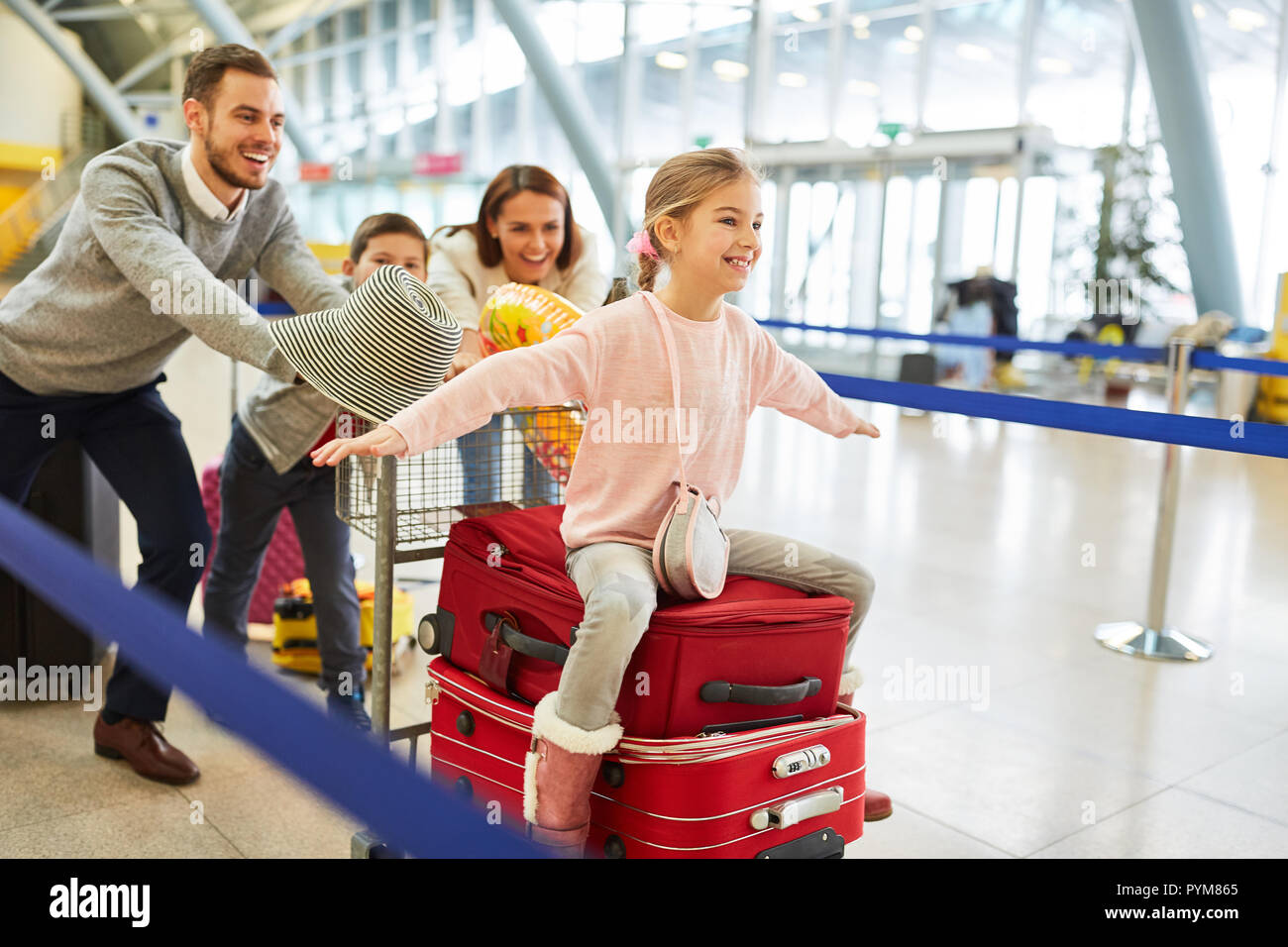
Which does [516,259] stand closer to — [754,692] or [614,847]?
[754,692]

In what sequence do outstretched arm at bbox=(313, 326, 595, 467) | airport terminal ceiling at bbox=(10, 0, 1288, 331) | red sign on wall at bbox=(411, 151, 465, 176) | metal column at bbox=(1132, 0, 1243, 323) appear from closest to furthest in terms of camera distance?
1. outstretched arm at bbox=(313, 326, 595, 467)
2. metal column at bbox=(1132, 0, 1243, 323)
3. airport terminal ceiling at bbox=(10, 0, 1288, 331)
4. red sign on wall at bbox=(411, 151, 465, 176)

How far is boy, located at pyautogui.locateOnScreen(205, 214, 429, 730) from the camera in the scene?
9.96 ft

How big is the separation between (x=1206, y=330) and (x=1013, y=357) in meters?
4.45

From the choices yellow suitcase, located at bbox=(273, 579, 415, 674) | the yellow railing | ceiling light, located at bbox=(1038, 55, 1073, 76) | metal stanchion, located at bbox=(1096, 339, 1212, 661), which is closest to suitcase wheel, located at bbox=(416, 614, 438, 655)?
yellow suitcase, located at bbox=(273, 579, 415, 674)

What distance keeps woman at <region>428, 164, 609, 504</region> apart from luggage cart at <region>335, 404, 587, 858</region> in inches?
0.8

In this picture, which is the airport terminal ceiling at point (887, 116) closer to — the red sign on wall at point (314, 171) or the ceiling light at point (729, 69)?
the ceiling light at point (729, 69)

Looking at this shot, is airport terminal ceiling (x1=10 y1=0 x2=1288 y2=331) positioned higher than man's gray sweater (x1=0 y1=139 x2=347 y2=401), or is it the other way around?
airport terminal ceiling (x1=10 y1=0 x2=1288 y2=331)

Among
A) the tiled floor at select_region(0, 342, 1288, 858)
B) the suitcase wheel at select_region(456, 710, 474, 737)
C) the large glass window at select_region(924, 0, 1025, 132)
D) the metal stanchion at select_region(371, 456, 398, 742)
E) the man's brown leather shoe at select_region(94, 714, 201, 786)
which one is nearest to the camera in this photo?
the suitcase wheel at select_region(456, 710, 474, 737)

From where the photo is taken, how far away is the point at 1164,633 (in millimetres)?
4379

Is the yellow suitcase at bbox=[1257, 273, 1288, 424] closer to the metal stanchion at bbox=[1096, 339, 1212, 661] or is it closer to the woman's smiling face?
the metal stanchion at bbox=[1096, 339, 1212, 661]

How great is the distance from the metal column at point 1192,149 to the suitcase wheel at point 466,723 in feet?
31.7

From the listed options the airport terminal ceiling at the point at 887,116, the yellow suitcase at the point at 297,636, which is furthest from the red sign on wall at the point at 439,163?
the yellow suitcase at the point at 297,636

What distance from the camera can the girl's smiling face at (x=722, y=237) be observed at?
2.06 m

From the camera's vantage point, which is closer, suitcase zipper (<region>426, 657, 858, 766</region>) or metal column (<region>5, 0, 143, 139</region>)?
suitcase zipper (<region>426, 657, 858, 766</region>)
